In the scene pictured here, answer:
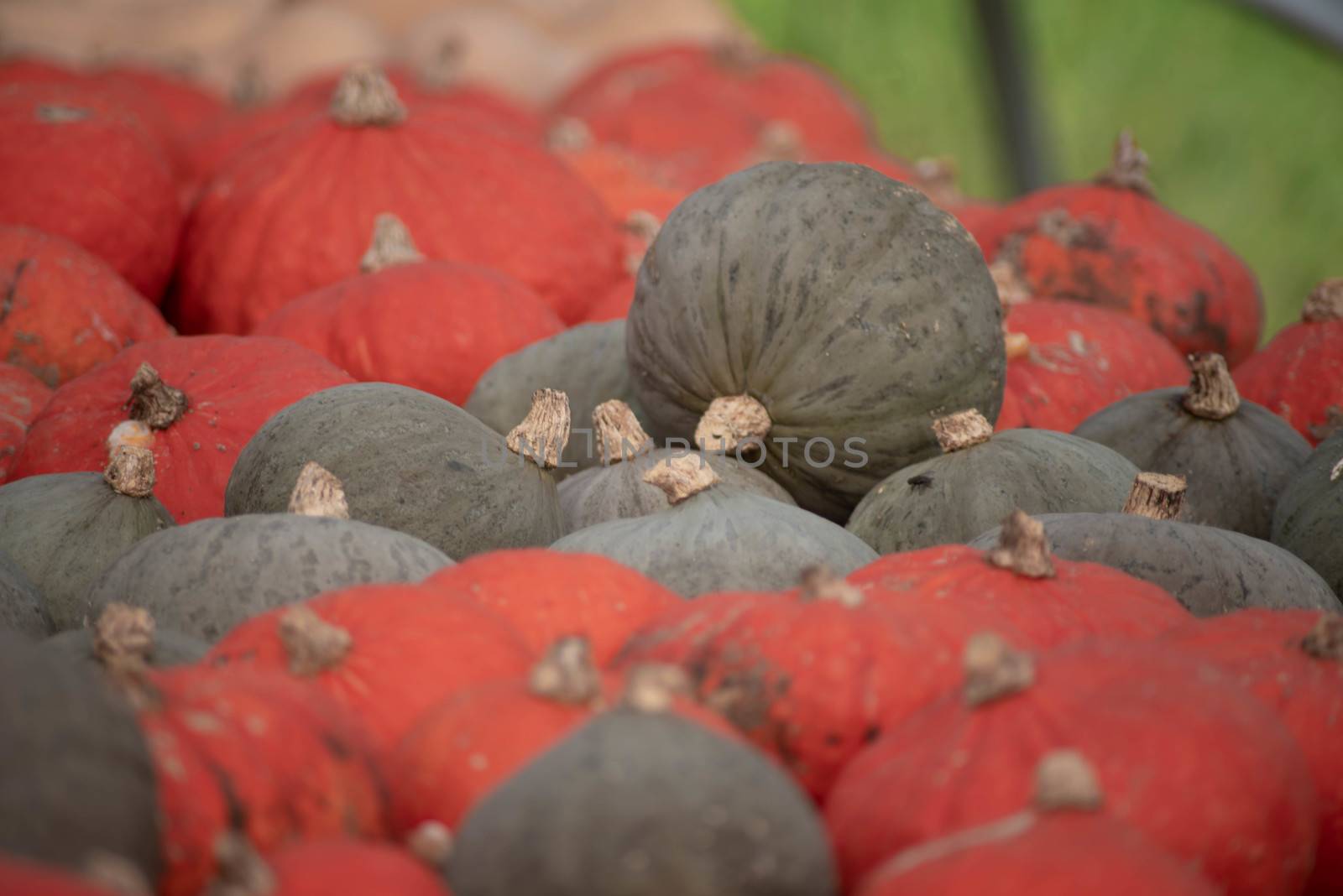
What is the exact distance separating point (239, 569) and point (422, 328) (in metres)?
1.29

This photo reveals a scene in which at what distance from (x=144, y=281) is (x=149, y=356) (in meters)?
1.06

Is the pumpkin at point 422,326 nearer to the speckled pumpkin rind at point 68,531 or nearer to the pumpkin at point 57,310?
the pumpkin at point 57,310

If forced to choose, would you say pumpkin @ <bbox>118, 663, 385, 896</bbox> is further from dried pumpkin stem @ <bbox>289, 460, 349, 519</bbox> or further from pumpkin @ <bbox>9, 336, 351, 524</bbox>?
pumpkin @ <bbox>9, 336, 351, 524</bbox>

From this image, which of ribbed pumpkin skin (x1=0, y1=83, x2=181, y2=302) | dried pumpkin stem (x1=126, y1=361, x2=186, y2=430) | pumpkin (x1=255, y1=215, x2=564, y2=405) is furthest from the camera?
ribbed pumpkin skin (x1=0, y1=83, x2=181, y2=302)

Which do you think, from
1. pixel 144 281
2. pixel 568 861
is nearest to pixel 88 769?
pixel 568 861

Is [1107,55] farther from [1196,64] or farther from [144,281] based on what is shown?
[144,281]

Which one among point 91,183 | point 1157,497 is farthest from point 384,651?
point 91,183

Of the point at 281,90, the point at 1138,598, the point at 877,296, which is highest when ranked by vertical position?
the point at 877,296

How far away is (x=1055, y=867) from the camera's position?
1166 mm

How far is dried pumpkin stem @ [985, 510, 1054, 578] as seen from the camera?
193cm

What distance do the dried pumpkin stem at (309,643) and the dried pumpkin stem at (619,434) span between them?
1.09 metres

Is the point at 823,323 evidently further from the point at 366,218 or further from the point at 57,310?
the point at 57,310

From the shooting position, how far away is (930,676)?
5.30 ft

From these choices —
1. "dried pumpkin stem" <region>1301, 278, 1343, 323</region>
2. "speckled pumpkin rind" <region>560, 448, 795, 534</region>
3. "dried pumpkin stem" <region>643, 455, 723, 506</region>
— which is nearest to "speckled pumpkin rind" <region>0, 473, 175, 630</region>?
"speckled pumpkin rind" <region>560, 448, 795, 534</region>
